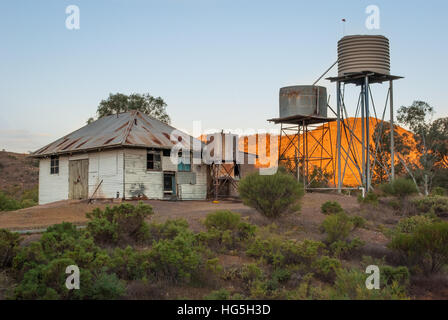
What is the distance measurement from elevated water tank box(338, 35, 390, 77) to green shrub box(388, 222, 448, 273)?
54.7 feet

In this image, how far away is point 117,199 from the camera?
25219mm

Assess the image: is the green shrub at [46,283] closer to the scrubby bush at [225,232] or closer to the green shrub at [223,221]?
the scrubby bush at [225,232]

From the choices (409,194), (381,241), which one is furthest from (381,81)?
(381,241)

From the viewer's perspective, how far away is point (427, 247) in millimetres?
11266

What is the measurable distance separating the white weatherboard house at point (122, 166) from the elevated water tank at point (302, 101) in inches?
244

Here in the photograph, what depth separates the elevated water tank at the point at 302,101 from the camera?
28.7 metres

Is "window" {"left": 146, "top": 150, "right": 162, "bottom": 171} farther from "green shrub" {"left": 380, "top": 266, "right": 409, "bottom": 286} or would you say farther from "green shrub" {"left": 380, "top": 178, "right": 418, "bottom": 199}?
"green shrub" {"left": 380, "top": 266, "right": 409, "bottom": 286}

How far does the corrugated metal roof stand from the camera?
26203 mm

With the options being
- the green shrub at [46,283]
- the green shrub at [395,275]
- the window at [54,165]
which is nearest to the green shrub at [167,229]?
the green shrub at [46,283]

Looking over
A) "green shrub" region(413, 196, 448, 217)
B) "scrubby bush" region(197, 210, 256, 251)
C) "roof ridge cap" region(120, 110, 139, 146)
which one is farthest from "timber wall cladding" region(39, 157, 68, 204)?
"green shrub" region(413, 196, 448, 217)

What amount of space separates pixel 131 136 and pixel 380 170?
26217mm

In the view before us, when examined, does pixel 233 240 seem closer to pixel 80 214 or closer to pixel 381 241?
pixel 381 241

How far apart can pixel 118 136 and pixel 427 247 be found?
62.5 feet

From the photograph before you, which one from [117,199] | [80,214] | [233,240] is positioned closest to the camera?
[233,240]
